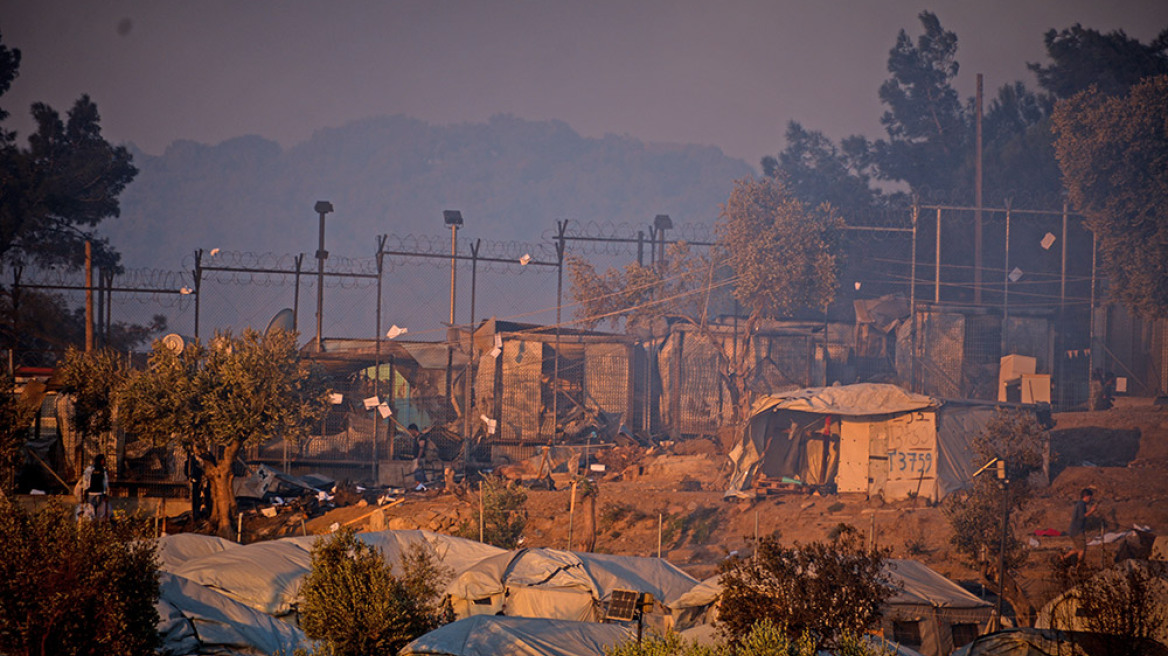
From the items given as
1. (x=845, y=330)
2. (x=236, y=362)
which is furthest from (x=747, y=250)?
(x=236, y=362)

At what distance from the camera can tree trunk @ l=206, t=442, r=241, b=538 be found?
21984mm

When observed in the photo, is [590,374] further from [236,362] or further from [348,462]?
[236,362]

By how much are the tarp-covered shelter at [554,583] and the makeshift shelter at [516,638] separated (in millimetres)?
2503

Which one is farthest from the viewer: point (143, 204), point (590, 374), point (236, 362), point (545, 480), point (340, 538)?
point (143, 204)

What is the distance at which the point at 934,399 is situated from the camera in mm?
22844

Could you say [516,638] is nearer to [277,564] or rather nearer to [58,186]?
[277,564]

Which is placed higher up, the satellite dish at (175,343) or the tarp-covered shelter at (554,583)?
the satellite dish at (175,343)

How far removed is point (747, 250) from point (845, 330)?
5.52 m

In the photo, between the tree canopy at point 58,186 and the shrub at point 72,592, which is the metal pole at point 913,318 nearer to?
the shrub at point 72,592

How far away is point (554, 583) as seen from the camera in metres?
14.9

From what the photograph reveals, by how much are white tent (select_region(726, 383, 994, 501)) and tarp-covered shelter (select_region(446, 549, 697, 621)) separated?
27.3 ft

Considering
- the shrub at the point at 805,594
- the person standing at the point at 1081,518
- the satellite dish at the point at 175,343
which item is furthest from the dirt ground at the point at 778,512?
the shrub at the point at 805,594

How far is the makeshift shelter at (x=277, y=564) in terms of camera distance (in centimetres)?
1491

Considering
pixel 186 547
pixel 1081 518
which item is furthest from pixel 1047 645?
pixel 186 547
